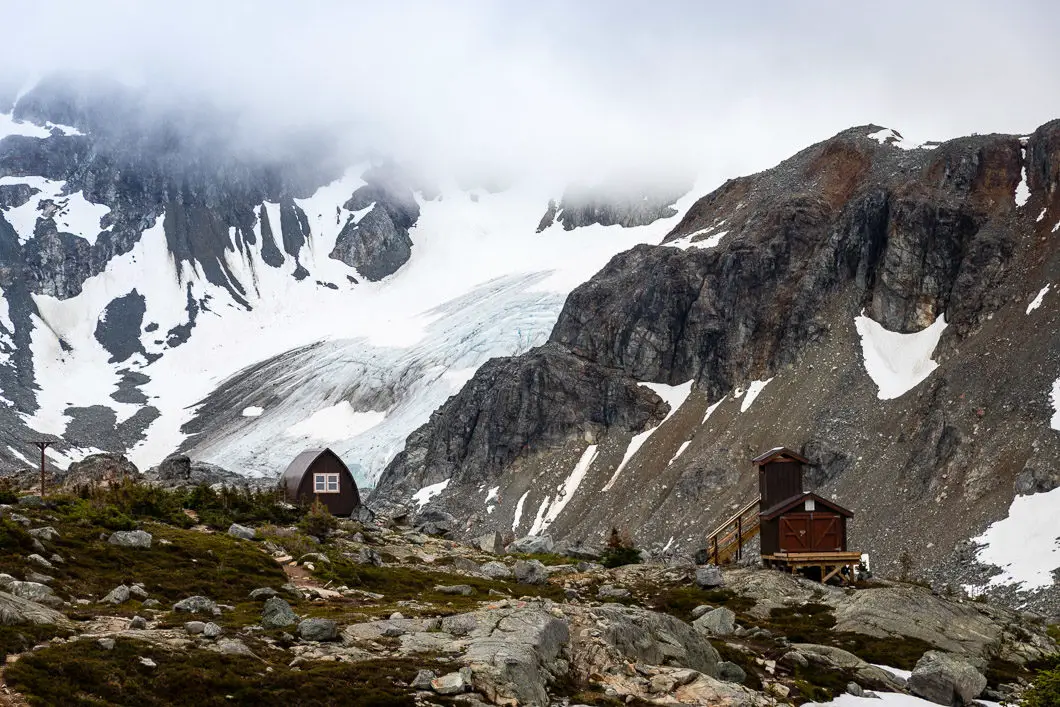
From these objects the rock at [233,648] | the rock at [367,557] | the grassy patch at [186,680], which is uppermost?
the rock at [367,557]

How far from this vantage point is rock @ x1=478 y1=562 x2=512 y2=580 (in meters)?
48.1

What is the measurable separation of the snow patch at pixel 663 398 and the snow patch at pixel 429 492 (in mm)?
24520

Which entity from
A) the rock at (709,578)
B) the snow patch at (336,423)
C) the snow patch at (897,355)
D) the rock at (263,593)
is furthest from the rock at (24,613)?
the snow patch at (336,423)

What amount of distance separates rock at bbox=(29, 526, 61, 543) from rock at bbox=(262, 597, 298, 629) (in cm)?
1020

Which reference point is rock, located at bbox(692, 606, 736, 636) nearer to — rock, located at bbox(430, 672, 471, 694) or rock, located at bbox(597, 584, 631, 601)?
rock, located at bbox(597, 584, 631, 601)

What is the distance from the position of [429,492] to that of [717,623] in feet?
311

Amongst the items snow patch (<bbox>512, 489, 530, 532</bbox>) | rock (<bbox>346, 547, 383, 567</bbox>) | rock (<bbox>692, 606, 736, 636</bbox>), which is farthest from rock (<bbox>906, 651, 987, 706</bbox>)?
snow patch (<bbox>512, 489, 530, 532</bbox>)

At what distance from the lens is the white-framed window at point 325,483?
230 ft

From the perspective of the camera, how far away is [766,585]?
155 feet

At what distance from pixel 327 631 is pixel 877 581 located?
3352 centimetres

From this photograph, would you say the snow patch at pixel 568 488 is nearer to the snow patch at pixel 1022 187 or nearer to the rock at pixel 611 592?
the snow patch at pixel 1022 187

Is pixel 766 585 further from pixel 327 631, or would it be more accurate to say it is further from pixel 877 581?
pixel 327 631

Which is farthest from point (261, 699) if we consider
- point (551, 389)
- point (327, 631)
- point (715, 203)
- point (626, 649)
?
point (715, 203)

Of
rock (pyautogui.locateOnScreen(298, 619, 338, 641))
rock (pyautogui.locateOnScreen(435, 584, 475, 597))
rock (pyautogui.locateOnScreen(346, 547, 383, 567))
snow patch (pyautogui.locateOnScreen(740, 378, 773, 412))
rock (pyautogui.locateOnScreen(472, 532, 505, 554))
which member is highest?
snow patch (pyautogui.locateOnScreen(740, 378, 773, 412))
